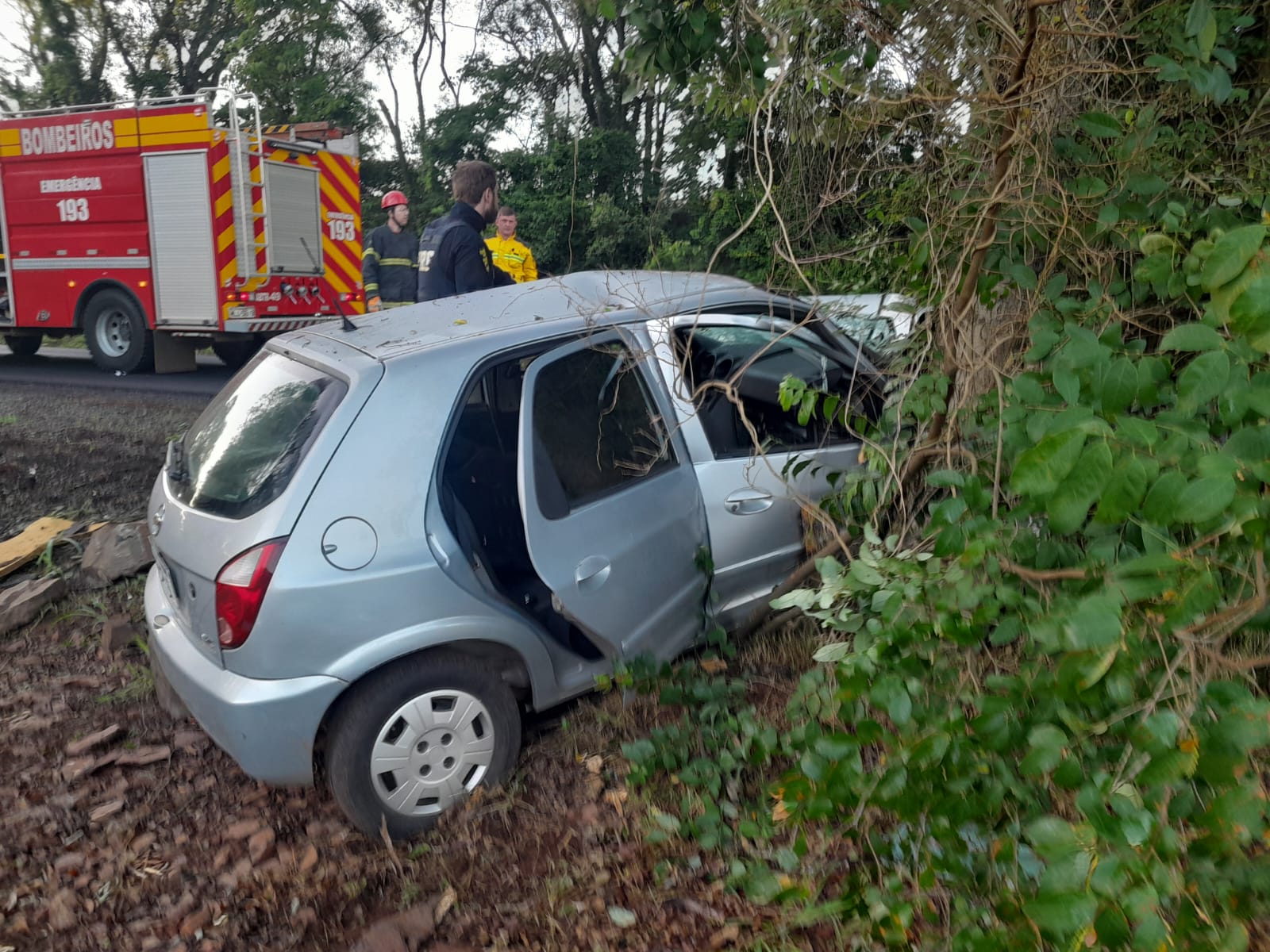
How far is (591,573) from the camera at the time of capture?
333 centimetres

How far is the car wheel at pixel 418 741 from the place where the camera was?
299 cm

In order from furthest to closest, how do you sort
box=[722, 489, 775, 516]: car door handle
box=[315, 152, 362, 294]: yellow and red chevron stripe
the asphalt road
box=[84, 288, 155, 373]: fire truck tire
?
box=[315, 152, 362, 294]: yellow and red chevron stripe
box=[84, 288, 155, 373]: fire truck tire
the asphalt road
box=[722, 489, 775, 516]: car door handle

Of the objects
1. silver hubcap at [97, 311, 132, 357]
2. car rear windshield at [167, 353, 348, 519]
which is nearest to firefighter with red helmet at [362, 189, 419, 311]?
silver hubcap at [97, 311, 132, 357]

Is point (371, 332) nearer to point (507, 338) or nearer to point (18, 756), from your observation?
point (507, 338)

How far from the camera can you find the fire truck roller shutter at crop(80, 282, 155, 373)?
39.8ft

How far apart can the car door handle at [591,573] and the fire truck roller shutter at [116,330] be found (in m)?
10.6

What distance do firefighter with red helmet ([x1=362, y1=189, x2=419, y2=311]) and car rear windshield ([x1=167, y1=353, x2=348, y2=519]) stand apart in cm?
642

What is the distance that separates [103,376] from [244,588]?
1060cm

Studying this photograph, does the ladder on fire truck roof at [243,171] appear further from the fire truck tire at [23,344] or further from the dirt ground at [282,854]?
the dirt ground at [282,854]

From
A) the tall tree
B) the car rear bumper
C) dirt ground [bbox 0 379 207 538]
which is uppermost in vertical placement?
the tall tree

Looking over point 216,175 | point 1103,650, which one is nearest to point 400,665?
point 1103,650

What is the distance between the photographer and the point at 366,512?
9.80 ft

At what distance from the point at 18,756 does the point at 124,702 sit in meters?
0.41

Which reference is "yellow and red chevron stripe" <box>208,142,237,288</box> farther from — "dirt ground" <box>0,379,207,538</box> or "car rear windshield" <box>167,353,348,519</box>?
"car rear windshield" <box>167,353,348,519</box>
